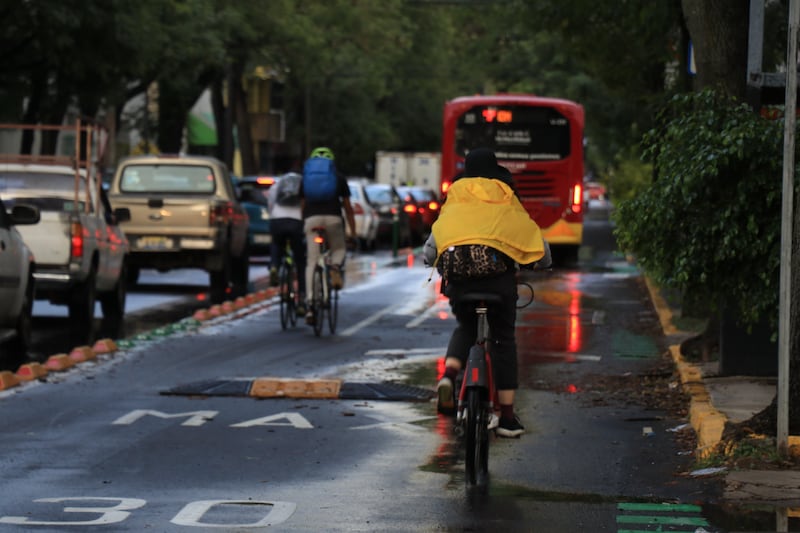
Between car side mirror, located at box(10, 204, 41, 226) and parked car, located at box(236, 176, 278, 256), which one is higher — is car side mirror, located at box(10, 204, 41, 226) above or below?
above

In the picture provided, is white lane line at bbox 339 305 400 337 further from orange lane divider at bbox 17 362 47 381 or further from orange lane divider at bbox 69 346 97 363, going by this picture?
orange lane divider at bbox 17 362 47 381

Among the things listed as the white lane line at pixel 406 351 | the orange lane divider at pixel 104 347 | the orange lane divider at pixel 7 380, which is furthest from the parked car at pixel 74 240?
the orange lane divider at pixel 7 380

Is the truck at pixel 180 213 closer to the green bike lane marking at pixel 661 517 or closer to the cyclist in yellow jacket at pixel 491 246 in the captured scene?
the cyclist in yellow jacket at pixel 491 246

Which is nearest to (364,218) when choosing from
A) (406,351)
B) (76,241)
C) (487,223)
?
(76,241)

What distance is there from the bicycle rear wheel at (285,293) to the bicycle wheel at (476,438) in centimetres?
944

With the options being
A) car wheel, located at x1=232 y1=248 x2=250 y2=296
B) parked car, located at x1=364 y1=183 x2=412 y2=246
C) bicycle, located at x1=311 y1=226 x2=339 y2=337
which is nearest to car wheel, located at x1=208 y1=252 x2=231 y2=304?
car wheel, located at x1=232 y1=248 x2=250 y2=296

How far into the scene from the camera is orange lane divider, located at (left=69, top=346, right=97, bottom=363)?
47.5 ft

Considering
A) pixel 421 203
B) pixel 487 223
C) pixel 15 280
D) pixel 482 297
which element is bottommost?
pixel 421 203

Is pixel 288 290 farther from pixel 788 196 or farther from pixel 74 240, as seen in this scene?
pixel 788 196

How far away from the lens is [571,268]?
31875mm

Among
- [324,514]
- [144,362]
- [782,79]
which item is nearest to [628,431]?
[782,79]

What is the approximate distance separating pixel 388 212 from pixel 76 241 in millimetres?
26536

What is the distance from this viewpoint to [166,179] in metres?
24.4

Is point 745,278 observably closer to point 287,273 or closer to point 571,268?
point 287,273
